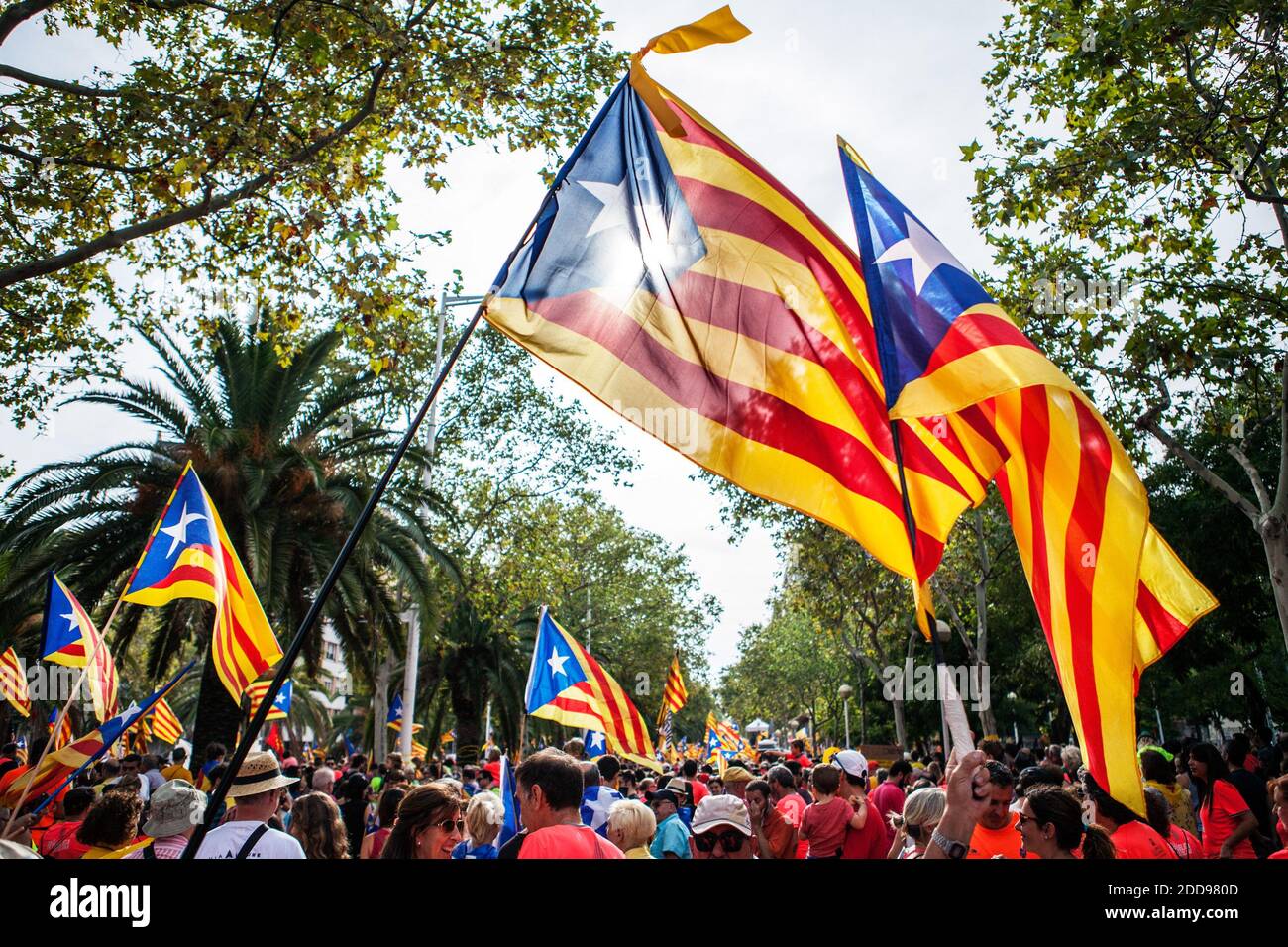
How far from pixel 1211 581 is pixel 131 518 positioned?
25.3 m

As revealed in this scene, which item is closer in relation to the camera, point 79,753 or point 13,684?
point 79,753

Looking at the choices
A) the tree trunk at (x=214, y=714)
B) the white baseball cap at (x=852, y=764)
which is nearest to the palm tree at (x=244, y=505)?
the tree trunk at (x=214, y=714)

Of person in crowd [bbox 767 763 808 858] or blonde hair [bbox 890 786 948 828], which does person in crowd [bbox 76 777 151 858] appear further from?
person in crowd [bbox 767 763 808 858]

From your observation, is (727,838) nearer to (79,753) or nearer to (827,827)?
(827,827)

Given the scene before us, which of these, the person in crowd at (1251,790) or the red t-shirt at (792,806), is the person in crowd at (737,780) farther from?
the person in crowd at (1251,790)

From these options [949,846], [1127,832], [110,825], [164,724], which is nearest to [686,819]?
[1127,832]

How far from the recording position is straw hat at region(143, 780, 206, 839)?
5152 mm

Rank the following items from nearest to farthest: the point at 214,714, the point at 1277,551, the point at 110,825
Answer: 1. the point at 110,825
2. the point at 1277,551
3. the point at 214,714

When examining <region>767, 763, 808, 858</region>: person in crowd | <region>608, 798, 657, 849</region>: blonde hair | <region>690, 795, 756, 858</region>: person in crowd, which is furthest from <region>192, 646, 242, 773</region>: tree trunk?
<region>690, 795, 756, 858</region>: person in crowd

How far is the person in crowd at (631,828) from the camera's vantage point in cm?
556

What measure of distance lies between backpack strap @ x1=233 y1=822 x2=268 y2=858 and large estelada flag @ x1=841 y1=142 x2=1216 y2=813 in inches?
133

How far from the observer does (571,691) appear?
1295 cm

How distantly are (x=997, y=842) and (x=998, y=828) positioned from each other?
0.09 metres
